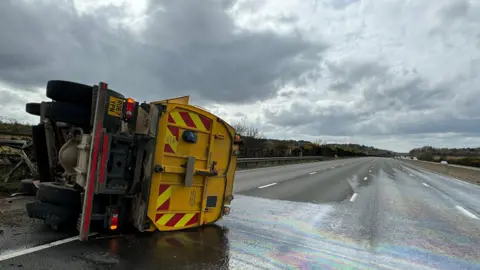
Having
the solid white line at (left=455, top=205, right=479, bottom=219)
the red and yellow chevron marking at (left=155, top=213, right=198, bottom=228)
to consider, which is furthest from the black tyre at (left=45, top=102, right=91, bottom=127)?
the solid white line at (left=455, top=205, right=479, bottom=219)

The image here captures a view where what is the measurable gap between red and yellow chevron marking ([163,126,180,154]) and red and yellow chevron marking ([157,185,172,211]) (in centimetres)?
55

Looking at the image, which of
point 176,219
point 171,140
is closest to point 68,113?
point 171,140

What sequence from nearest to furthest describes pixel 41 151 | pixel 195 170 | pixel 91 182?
pixel 91 182 → pixel 195 170 → pixel 41 151

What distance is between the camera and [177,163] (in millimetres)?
5512

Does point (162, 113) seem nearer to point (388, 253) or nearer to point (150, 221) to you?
point (150, 221)

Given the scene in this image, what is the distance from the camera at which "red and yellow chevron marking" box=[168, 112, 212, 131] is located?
5.39 metres

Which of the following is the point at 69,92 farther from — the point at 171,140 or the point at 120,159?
the point at 171,140

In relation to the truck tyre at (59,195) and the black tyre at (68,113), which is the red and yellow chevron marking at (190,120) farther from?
the truck tyre at (59,195)

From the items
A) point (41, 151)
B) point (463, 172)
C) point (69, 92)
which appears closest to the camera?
point (69, 92)

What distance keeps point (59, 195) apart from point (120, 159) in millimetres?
970

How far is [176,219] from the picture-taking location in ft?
18.4

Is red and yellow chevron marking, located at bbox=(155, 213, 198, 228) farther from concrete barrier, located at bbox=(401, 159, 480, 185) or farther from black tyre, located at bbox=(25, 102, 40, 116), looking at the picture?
concrete barrier, located at bbox=(401, 159, 480, 185)

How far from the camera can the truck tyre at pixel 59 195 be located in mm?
4965

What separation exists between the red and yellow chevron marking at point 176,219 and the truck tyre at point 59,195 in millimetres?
1166
